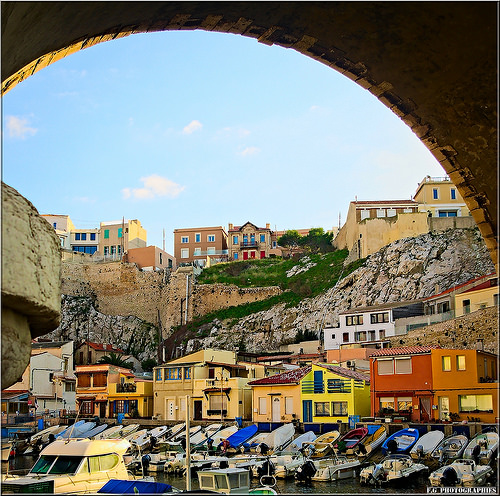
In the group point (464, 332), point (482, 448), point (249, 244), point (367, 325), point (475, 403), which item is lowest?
point (482, 448)

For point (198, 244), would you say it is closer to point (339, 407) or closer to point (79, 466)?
point (339, 407)

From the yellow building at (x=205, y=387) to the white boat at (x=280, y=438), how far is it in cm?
780

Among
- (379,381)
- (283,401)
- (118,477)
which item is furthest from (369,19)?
(283,401)

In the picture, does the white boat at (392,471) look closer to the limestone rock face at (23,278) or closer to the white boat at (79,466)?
the white boat at (79,466)

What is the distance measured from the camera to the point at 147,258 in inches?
2945

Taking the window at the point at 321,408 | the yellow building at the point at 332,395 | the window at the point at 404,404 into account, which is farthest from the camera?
the window at the point at 321,408

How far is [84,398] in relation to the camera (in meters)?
41.4

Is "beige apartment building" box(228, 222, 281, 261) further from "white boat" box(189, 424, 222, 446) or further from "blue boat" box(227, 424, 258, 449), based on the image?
"blue boat" box(227, 424, 258, 449)

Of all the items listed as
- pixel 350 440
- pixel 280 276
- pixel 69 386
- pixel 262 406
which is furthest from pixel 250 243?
pixel 350 440

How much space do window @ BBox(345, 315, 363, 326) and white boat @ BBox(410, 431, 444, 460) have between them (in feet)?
78.5

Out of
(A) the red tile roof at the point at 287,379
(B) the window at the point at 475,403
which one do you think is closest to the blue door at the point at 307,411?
(A) the red tile roof at the point at 287,379

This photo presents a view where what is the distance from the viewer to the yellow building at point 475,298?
3659 centimetres

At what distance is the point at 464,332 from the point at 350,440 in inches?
526

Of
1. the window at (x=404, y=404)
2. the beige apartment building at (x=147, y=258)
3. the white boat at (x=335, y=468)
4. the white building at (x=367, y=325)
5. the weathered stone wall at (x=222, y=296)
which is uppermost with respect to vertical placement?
the beige apartment building at (x=147, y=258)
